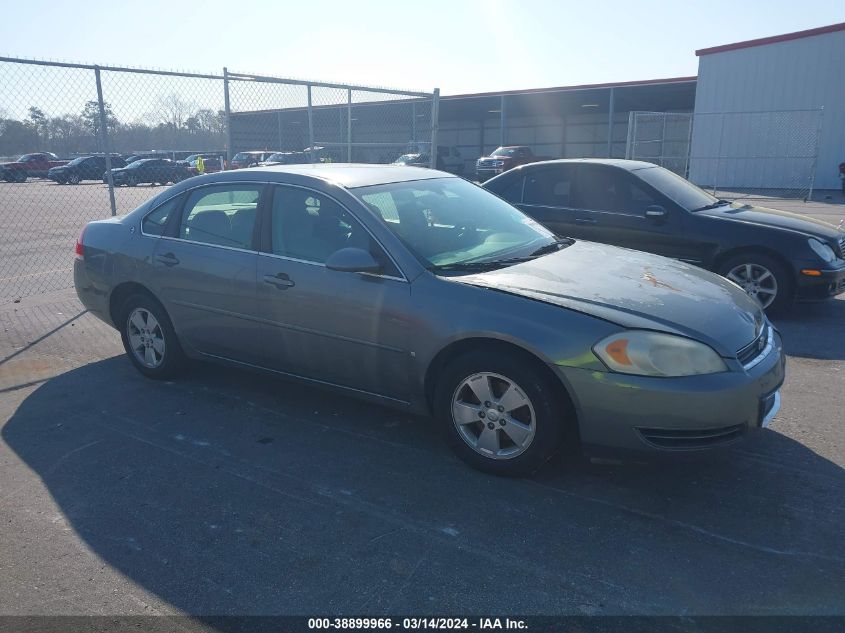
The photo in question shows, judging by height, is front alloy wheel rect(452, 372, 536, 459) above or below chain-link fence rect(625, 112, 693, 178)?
below

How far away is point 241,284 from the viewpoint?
460 cm

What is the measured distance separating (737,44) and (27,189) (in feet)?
91.0

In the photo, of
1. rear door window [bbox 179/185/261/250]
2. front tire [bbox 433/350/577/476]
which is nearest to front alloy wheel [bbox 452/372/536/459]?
front tire [bbox 433/350/577/476]

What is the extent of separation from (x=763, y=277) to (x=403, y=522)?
510 centimetres

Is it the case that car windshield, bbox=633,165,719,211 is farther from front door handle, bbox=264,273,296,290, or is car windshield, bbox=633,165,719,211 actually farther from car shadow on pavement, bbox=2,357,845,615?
front door handle, bbox=264,273,296,290

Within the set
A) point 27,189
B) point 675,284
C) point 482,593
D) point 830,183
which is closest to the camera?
point 482,593

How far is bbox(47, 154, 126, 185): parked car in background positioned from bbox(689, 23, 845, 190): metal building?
2593cm

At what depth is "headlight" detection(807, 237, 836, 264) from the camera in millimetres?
6620

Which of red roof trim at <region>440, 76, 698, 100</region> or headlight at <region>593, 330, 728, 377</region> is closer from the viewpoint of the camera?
headlight at <region>593, 330, 728, 377</region>

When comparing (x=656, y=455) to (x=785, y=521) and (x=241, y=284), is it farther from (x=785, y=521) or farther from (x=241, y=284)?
(x=241, y=284)

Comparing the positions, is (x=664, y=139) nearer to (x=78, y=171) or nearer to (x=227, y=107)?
(x=227, y=107)

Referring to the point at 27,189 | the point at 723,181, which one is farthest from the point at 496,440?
the point at 27,189

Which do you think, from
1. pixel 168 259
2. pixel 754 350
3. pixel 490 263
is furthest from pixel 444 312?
pixel 168 259

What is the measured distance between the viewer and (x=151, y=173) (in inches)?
1110
